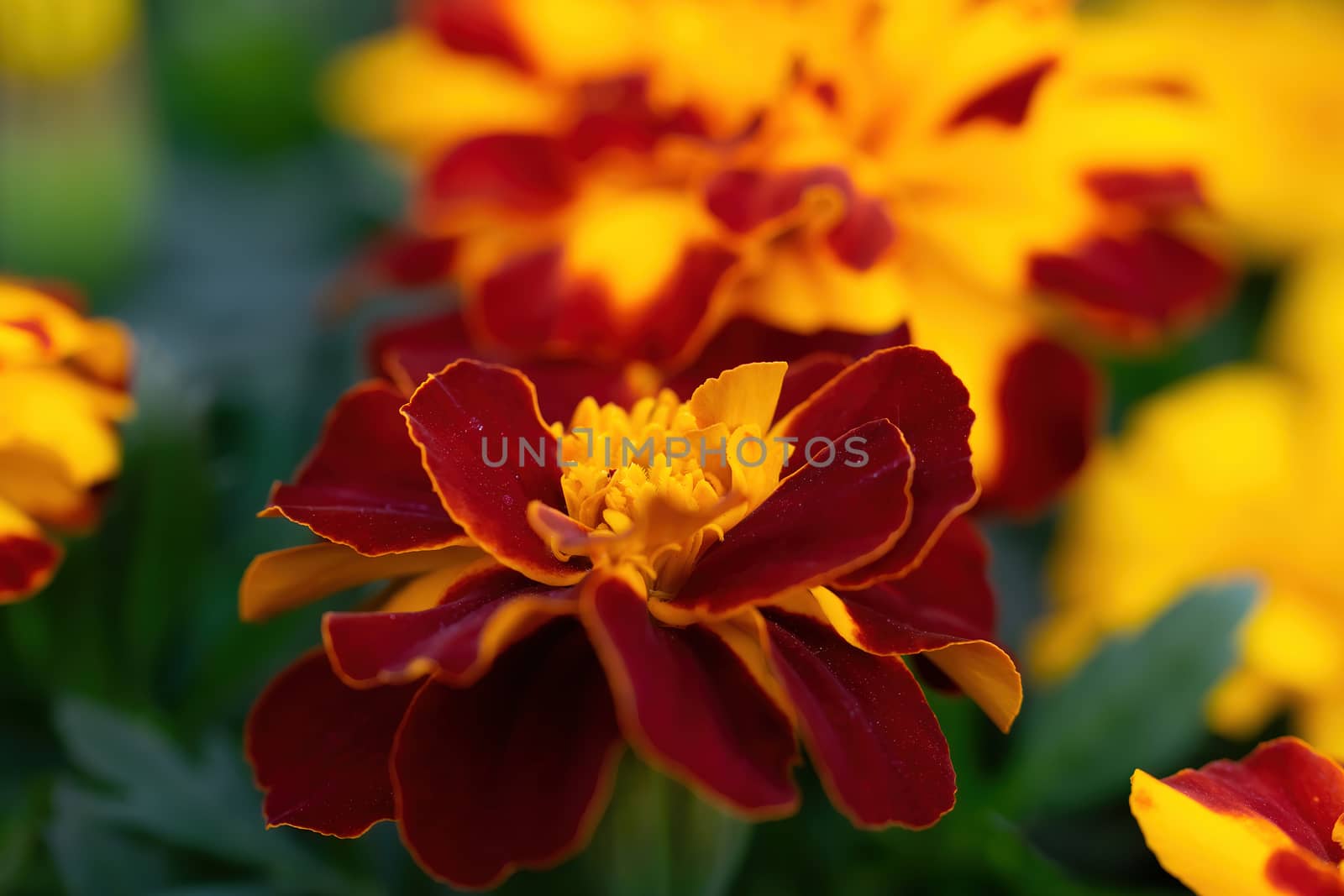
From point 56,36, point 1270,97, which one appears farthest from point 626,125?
point 1270,97

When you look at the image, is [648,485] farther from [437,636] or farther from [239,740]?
[239,740]

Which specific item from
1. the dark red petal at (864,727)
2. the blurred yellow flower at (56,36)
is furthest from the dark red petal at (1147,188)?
the blurred yellow flower at (56,36)

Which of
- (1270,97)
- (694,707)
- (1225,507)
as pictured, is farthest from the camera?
(1270,97)

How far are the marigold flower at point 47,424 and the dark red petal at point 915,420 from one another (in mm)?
187

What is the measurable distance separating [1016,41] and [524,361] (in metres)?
0.19

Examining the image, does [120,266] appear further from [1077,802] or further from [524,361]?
[1077,802]

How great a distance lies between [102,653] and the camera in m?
0.45

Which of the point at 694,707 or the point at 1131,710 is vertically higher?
the point at 694,707

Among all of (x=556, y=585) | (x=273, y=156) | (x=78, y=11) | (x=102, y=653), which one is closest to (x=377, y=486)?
(x=556, y=585)

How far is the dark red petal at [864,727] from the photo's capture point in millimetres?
271

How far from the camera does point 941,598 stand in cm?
36

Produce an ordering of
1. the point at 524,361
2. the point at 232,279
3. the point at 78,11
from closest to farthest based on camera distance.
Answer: the point at 524,361, the point at 78,11, the point at 232,279

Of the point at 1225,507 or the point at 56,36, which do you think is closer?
the point at 1225,507

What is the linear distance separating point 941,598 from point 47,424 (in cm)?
24
